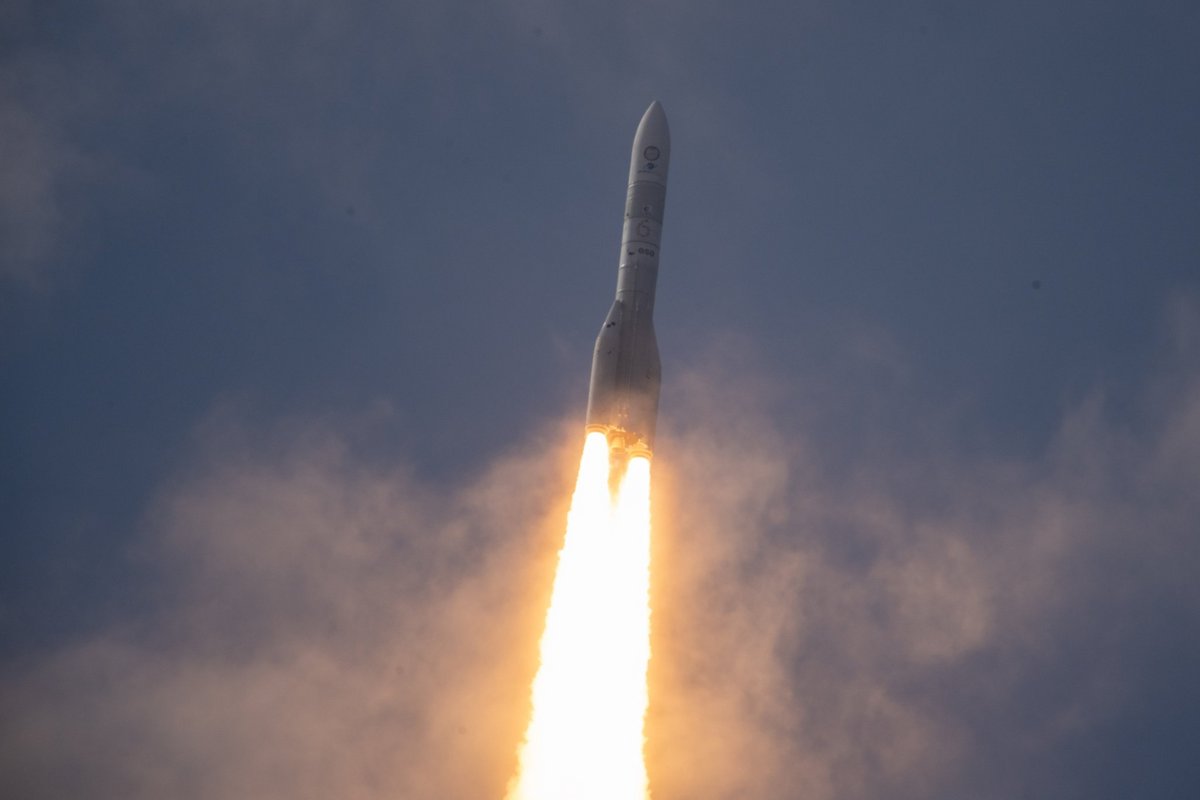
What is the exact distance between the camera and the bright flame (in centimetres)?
5588

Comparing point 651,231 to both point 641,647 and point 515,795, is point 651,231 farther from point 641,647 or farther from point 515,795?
point 515,795

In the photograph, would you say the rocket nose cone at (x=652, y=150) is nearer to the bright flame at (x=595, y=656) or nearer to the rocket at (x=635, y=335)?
the rocket at (x=635, y=335)

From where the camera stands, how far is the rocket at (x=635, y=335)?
54750mm

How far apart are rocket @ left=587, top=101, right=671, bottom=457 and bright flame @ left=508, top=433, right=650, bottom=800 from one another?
110 centimetres

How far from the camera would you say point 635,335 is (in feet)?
183

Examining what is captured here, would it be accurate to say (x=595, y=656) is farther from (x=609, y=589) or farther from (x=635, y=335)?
(x=635, y=335)

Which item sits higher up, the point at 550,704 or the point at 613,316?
the point at 613,316

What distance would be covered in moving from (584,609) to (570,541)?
2378 millimetres

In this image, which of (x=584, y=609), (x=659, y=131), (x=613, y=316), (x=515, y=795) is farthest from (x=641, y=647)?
(x=659, y=131)

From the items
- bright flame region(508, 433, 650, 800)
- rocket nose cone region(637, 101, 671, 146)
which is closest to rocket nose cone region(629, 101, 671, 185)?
rocket nose cone region(637, 101, 671, 146)

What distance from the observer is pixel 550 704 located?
5706 centimetres

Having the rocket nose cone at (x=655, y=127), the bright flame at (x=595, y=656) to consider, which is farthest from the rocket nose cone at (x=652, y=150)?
the bright flame at (x=595, y=656)

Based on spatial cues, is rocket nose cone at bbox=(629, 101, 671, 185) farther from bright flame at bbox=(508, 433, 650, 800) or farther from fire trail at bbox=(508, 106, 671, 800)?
bright flame at bbox=(508, 433, 650, 800)

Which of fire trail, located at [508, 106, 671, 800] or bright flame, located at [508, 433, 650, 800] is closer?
fire trail, located at [508, 106, 671, 800]
